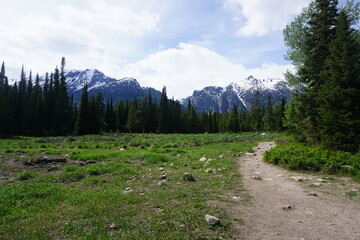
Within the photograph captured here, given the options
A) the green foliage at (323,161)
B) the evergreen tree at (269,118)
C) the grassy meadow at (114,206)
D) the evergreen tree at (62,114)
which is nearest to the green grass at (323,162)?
the green foliage at (323,161)

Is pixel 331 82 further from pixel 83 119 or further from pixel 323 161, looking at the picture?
pixel 83 119

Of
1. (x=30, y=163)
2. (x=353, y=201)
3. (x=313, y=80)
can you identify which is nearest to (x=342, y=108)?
(x=313, y=80)

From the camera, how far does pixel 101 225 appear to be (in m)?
4.74

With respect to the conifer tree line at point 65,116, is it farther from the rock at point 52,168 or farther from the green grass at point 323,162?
the rock at point 52,168

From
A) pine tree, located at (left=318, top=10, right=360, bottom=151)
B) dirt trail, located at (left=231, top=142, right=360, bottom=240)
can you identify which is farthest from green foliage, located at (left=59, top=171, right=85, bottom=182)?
pine tree, located at (left=318, top=10, right=360, bottom=151)

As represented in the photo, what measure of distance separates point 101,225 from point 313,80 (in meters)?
20.5

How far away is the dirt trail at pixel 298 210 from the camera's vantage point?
4.47 meters

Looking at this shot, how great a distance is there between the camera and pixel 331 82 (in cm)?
1383

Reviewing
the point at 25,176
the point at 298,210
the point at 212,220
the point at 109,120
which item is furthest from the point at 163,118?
the point at 212,220

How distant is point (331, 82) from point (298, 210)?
1265 cm

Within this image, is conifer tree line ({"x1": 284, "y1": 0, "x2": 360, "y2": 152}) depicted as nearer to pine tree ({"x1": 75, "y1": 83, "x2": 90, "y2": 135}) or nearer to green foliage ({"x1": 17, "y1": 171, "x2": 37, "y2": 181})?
green foliage ({"x1": 17, "y1": 171, "x2": 37, "y2": 181})

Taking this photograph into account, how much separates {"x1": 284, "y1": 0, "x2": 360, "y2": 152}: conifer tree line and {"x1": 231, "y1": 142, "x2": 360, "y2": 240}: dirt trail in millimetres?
5800

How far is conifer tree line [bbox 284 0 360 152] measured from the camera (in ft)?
42.3

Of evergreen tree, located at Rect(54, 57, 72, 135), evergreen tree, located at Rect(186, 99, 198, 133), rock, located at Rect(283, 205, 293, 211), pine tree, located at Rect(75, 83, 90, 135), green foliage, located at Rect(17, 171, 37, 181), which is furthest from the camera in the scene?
evergreen tree, located at Rect(186, 99, 198, 133)
